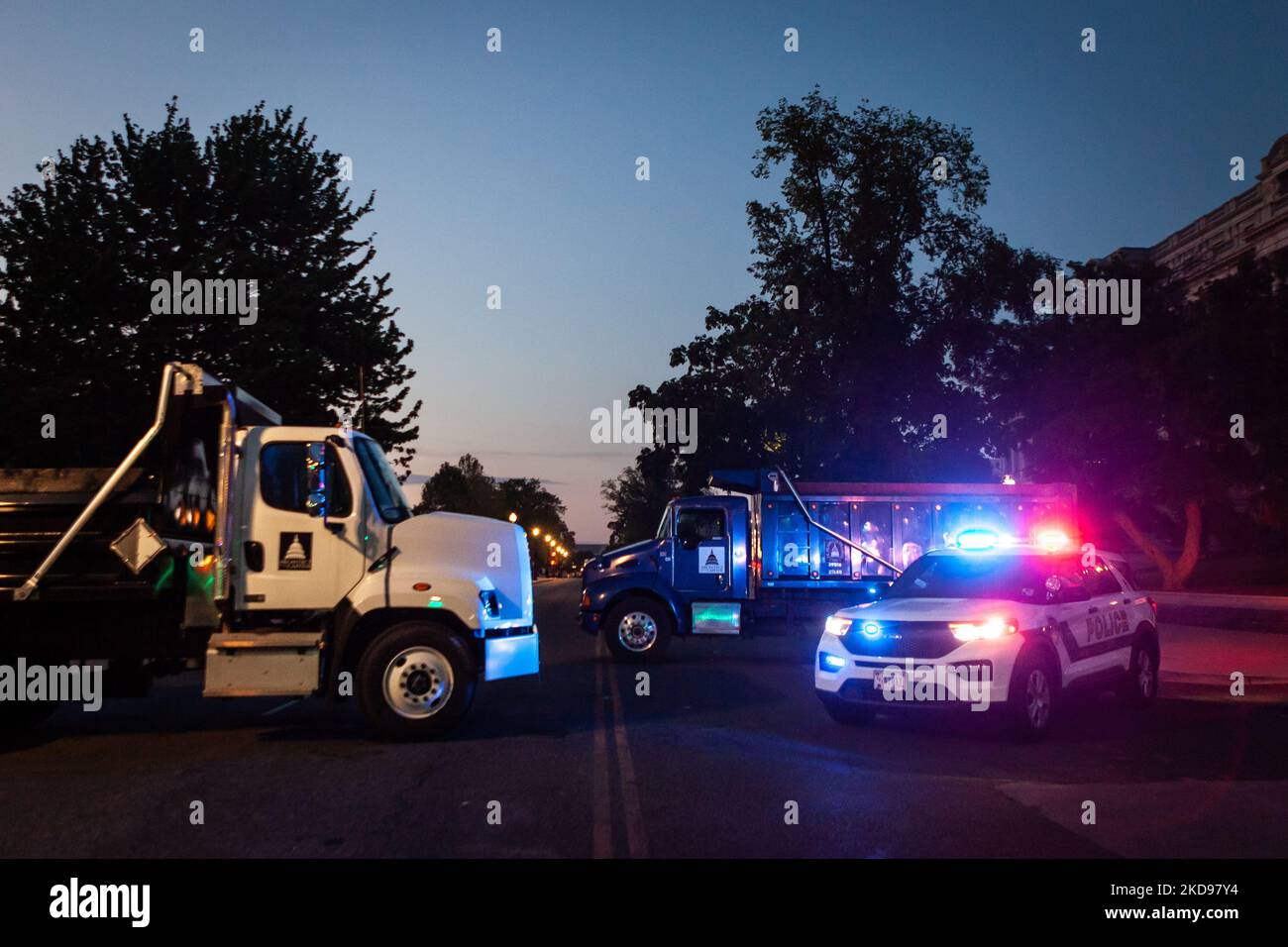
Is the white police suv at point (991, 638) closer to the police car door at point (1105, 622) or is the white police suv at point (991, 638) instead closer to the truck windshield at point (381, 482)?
the police car door at point (1105, 622)

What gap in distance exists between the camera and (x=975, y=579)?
12117mm

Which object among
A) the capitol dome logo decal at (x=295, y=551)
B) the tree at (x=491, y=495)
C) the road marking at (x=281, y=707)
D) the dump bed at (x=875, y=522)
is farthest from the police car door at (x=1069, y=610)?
the tree at (x=491, y=495)

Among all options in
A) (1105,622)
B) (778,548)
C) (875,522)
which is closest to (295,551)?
(1105,622)

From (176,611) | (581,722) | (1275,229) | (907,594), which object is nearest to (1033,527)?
(907,594)

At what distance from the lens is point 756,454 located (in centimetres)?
4353

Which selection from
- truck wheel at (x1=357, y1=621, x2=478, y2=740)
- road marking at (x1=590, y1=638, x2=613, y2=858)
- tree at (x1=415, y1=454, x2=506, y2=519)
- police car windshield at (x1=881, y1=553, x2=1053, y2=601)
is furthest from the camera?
tree at (x1=415, y1=454, x2=506, y2=519)

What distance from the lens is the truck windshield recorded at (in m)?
11.5

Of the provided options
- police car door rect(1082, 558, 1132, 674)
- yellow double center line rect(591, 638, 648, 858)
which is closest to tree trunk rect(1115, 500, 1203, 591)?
police car door rect(1082, 558, 1132, 674)

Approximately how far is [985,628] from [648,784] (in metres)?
3.66

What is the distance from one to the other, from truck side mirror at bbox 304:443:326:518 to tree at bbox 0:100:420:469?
727 inches

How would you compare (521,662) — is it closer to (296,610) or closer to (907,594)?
(296,610)

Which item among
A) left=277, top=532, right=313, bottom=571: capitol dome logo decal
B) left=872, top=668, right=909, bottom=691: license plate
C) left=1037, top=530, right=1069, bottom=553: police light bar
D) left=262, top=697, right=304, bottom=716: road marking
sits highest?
left=277, top=532, right=313, bottom=571: capitol dome logo decal

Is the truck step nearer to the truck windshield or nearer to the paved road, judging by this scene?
the paved road

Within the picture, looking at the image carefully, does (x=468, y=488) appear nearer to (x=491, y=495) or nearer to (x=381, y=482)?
(x=491, y=495)
